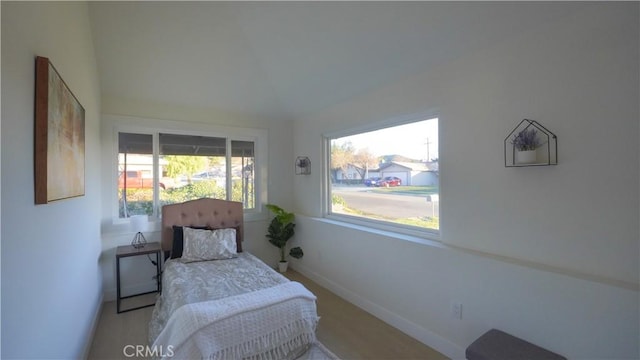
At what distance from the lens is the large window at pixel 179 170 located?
3.46 m

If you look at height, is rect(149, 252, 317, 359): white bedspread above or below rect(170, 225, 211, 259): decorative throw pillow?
below

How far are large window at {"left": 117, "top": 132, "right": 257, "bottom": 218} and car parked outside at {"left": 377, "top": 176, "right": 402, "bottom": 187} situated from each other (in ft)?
6.83

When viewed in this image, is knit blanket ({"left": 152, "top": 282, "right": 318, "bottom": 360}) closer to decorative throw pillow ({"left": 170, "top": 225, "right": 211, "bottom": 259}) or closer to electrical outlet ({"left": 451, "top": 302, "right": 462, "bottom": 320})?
electrical outlet ({"left": 451, "top": 302, "right": 462, "bottom": 320})

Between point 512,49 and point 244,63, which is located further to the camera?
point 244,63

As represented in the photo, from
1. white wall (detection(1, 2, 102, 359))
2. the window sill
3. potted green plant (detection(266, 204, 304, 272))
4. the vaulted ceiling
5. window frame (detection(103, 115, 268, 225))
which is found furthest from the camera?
potted green plant (detection(266, 204, 304, 272))

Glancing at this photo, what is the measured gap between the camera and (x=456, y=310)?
86.0 inches

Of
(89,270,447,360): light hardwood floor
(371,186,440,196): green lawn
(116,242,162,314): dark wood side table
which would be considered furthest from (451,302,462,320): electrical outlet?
(116,242,162,314): dark wood side table

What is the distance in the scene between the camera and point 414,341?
95.0 inches

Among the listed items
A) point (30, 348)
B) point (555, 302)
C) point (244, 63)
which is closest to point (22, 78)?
point (30, 348)

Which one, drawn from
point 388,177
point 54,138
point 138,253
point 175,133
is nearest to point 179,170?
point 175,133

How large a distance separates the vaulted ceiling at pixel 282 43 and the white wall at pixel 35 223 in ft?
2.27

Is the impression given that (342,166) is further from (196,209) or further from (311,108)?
(196,209)

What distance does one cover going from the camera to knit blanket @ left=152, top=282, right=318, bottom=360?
5.82 feet

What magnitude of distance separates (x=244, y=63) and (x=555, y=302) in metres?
3.57
